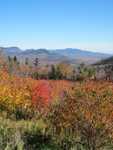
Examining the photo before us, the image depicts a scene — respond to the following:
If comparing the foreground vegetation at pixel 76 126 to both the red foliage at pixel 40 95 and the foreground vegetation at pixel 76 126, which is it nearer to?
the foreground vegetation at pixel 76 126

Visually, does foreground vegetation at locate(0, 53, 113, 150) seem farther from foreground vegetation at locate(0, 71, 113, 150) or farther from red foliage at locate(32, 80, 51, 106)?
red foliage at locate(32, 80, 51, 106)

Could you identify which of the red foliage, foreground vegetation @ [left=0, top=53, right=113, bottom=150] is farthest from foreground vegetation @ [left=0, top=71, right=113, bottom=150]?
the red foliage

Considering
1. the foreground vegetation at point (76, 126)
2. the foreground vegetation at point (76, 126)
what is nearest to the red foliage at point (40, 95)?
the foreground vegetation at point (76, 126)

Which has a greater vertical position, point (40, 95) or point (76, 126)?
point (76, 126)

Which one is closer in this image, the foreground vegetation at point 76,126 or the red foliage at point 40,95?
the foreground vegetation at point 76,126

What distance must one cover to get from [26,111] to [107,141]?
12.0 m

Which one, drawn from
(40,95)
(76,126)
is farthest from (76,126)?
(40,95)

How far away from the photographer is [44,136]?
19562mm

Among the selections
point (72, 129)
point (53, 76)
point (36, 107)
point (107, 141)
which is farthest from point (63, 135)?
point (53, 76)

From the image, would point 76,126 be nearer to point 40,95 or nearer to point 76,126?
point 76,126

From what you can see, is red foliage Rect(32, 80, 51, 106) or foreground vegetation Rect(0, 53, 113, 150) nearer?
Answer: foreground vegetation Rect(0, 53, 113, 150)

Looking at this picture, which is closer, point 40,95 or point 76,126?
point 76,126

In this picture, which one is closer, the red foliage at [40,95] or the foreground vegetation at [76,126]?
the foreground vegetation at [76,126]

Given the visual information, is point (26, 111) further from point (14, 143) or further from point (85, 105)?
point (14, 143)
